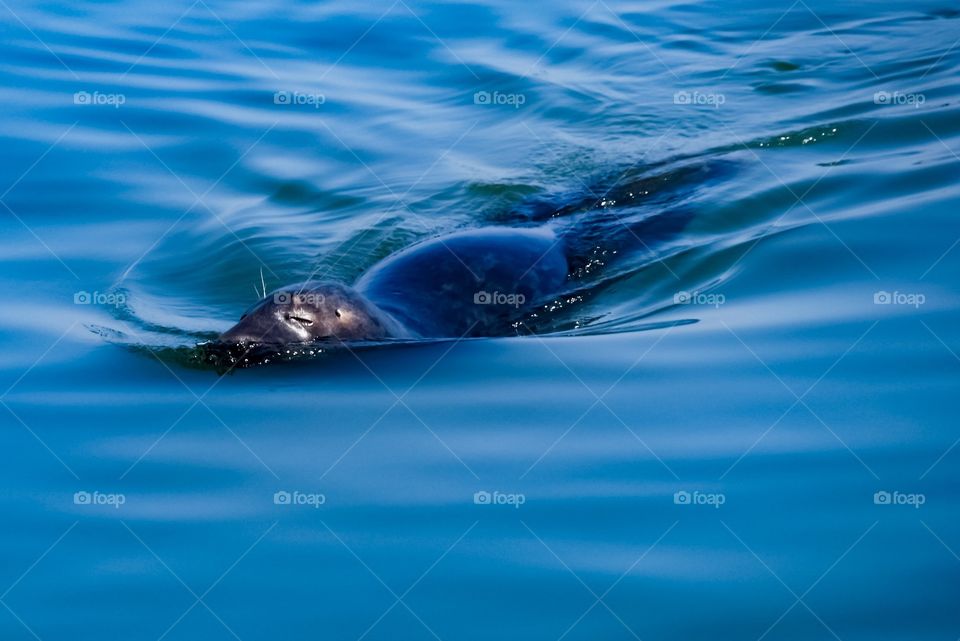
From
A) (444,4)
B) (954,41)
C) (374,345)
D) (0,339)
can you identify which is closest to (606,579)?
(374,345)

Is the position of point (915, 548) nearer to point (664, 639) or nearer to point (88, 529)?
point (664, 639)
